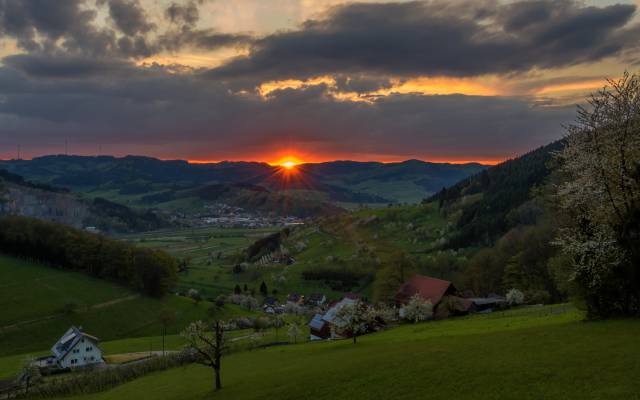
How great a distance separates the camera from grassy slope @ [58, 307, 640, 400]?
2791cm

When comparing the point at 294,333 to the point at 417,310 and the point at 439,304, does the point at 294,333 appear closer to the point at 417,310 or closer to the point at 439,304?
the point at 417,310

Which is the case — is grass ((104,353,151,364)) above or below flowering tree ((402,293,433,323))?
below

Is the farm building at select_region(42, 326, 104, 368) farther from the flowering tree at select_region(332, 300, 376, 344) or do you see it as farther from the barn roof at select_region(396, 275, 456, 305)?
the barn roof at select_region(396, 275, 456, 305)

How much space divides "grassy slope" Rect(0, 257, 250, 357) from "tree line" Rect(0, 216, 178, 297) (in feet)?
16.2

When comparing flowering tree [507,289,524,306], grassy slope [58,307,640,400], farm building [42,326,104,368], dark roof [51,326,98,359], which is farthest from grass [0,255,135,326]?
flowering tree [507,289,524,306]

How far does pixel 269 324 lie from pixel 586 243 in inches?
4279

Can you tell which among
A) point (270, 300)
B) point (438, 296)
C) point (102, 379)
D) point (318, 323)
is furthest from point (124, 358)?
point (270, 300)

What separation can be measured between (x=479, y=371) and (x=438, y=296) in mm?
63498

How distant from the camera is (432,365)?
1443 inches

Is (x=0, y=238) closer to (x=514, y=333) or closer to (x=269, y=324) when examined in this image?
(x=269, y=324)

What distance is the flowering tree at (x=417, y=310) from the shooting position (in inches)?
3415

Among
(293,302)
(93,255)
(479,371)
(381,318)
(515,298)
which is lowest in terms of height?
(293,302)

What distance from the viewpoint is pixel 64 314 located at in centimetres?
12244

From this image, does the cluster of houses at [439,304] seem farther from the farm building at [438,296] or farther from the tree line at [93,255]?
the tree line at [93,255]
